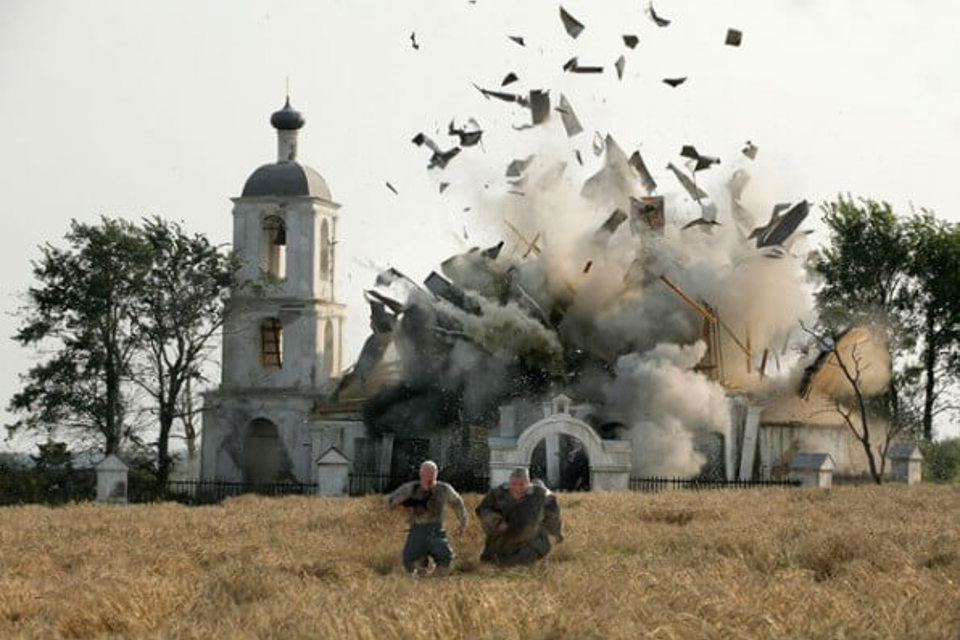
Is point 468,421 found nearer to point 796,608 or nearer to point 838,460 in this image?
point 838,460

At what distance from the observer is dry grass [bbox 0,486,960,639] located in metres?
13.5

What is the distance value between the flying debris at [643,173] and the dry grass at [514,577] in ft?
86.4

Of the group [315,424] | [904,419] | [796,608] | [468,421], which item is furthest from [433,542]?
[904,419]

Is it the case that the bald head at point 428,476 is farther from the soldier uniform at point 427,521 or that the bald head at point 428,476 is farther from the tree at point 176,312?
the tree at point 176,312

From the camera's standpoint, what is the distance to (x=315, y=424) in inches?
2406

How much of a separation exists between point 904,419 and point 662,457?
14575mm

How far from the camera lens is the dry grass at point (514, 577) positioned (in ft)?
44.4

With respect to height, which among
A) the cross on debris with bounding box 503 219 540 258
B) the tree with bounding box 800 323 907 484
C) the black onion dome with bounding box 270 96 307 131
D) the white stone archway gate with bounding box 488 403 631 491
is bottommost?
the white stone archway gate with bounding box 488 403 631 491

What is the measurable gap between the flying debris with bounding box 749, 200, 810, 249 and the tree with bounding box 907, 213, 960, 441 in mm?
8196

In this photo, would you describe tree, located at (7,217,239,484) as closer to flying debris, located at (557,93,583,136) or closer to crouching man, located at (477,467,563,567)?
flying debris, located at (557,93,583,136)

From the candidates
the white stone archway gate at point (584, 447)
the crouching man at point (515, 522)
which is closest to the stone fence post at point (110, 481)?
the white stone archway gate at point (584, 447)

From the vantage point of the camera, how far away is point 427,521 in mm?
21641

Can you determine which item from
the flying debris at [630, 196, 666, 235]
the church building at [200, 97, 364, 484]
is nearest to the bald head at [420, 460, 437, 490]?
the flying debris at [630, 196, 666, 235]

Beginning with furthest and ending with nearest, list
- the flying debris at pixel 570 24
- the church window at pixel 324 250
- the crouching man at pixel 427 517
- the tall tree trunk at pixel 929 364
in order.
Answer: the tall tree trunk at pixel 929 364, the church window at pixel 324 250, the flying debris at pixel 570 24, the crouching man at pixel 427 517
